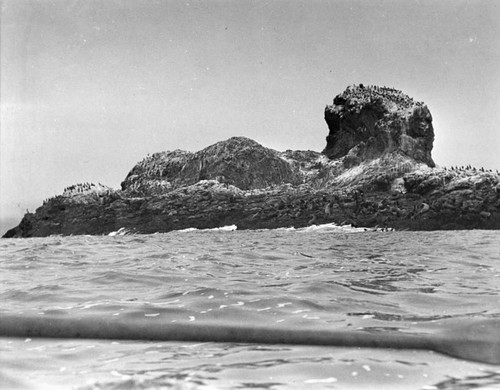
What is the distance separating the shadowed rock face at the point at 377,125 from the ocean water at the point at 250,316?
4962 inches

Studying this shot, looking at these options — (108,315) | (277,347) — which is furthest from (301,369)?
(108,315)

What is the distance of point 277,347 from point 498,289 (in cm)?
525

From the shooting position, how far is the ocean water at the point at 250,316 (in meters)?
4.18

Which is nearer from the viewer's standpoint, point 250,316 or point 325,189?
point 250,316

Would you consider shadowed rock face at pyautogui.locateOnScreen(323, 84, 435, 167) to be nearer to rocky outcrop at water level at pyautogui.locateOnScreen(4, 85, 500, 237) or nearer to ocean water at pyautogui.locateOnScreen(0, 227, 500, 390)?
rocky outcrop at water level at pyautogui.locateOnScreen(4, 85, 500, 237)

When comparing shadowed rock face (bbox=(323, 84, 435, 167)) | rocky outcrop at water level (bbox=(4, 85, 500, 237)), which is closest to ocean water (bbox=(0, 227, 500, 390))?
rocky outcrop at water level (bbox=(4, 85, 500, 237))

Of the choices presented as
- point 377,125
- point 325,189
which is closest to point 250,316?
point 325,189

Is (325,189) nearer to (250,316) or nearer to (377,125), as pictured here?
(377,125)

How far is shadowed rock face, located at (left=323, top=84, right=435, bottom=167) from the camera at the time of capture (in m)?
133

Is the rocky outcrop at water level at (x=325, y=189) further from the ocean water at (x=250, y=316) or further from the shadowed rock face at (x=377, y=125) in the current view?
the ocean water at (x=250, y=316)

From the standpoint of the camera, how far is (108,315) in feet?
22.1

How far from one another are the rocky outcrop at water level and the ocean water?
7471cm

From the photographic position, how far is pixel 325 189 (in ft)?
420

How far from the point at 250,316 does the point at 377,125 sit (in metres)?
137
